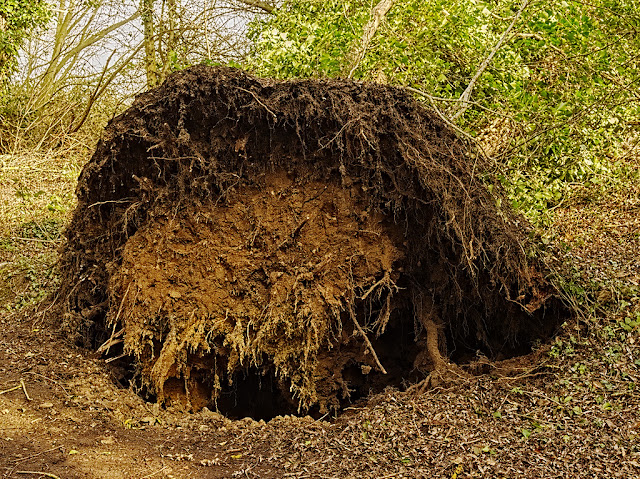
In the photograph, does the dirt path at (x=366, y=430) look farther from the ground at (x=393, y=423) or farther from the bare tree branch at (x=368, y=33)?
the bare tree branch at (x=368, y=33)

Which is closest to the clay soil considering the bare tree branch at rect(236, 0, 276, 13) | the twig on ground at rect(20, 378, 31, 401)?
the twig on ground at rect(20, 378, 31, 401)

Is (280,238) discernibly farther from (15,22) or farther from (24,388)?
(15,22)

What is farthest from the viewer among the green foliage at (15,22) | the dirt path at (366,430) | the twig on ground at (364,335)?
the green foliage at (15,22)

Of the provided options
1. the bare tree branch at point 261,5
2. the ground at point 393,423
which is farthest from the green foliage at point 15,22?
the ground at point 393,423

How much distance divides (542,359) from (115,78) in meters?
10.4

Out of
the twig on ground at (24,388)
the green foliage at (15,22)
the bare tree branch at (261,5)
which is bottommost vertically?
the twig on ground at (24,388)

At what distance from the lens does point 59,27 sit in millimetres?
13422

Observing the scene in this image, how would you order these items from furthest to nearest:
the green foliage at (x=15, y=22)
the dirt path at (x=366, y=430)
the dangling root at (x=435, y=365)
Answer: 1. the green foliage at (x=15, y=22)
2. the dangling root at (x=435, y=365)
3. the dirt path at (x=366, y=430)

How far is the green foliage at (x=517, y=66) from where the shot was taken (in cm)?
949

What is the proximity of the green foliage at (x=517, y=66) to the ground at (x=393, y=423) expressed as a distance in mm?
3325

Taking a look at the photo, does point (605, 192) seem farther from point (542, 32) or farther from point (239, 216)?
point (239, 216)

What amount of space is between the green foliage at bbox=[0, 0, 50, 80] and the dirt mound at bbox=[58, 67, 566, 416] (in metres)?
7.75

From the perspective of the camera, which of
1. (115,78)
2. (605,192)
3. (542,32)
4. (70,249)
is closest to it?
(70,249)

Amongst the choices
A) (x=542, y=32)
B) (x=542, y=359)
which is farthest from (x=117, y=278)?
(x=542, y=32)
